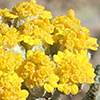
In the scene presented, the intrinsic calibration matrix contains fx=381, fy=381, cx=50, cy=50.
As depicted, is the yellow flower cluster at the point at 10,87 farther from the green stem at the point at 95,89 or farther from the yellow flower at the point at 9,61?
the green stem at the point at 95,89

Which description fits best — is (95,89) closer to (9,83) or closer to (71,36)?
(71,36)

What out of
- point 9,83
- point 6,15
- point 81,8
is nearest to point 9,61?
point 9,83

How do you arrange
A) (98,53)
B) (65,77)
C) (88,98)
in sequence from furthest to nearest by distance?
(98,53) → (88,98) → (65,77)

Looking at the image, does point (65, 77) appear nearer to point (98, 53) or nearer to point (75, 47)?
point (75, 47)

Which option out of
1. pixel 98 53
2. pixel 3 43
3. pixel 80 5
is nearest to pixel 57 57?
pixel 3 43

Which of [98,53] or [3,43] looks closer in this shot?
[3,43]

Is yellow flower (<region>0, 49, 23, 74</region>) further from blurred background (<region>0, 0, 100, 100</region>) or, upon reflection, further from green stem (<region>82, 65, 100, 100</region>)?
blurred background (<region>0, 0, 100, 100</region>)

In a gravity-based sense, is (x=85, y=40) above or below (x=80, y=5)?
below
